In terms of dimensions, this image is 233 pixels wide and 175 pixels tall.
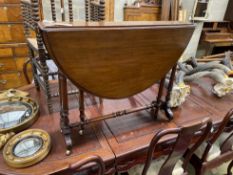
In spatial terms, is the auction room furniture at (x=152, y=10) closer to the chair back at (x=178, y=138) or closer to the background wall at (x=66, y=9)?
the background wall at (x=66, y=9)

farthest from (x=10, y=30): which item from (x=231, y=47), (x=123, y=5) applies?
(x=231, y=47)

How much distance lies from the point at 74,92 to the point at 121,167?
0.66m

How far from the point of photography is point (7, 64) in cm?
244

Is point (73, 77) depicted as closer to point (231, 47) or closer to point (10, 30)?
point (10, 30)

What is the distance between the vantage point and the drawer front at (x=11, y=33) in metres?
2.24

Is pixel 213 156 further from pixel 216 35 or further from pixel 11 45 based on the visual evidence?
pixel 216 35

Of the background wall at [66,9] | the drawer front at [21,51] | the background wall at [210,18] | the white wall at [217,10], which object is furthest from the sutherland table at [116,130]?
the white wall at [217,10]

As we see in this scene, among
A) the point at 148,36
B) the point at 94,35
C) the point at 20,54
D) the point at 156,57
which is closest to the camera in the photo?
the point at 94,35

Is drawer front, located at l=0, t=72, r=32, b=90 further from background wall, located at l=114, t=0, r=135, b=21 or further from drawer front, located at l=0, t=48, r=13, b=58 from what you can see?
background wall, located at l=114, t=0, r=135, b=21

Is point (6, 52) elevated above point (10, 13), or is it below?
below

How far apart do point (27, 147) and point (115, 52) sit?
612 mm

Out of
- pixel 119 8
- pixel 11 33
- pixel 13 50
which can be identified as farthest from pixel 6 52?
pixel 119 8

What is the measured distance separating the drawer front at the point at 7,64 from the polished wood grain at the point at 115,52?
1.94m

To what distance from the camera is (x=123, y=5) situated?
312 centimetres
